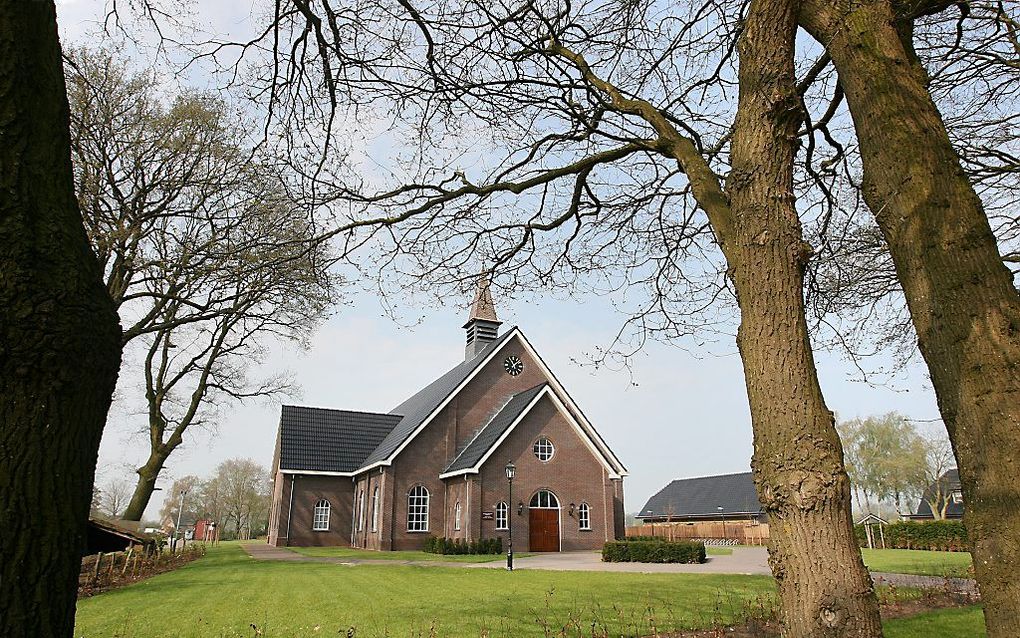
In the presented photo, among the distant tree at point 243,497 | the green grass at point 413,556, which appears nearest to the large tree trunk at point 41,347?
the green grass at point 413,556

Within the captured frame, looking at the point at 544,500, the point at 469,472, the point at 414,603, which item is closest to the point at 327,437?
the point at 469,472

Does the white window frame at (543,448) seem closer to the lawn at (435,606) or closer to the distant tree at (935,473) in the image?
the lawn at (435,606)

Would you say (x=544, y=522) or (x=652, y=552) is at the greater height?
(x=544, y=522)

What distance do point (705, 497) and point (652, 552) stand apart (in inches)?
1224

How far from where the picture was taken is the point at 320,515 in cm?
3172

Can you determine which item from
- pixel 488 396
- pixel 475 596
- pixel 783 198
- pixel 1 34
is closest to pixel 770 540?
pixel 783 198

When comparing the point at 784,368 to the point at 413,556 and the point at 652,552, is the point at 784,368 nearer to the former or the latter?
the point at 652,552

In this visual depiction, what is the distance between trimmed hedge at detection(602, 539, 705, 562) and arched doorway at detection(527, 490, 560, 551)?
515 cm

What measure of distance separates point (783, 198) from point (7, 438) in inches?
152

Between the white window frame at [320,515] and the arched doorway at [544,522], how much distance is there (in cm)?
1139

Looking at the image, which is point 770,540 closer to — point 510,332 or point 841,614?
point 841,614

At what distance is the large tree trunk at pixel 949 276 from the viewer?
116 inches

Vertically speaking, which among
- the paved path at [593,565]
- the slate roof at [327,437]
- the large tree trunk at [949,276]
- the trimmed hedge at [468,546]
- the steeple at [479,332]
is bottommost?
the paved path at [593,565]

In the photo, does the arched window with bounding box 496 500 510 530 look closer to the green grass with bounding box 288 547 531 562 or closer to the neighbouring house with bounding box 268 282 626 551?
the neighbouring house with bounding box 268 282 626 551
